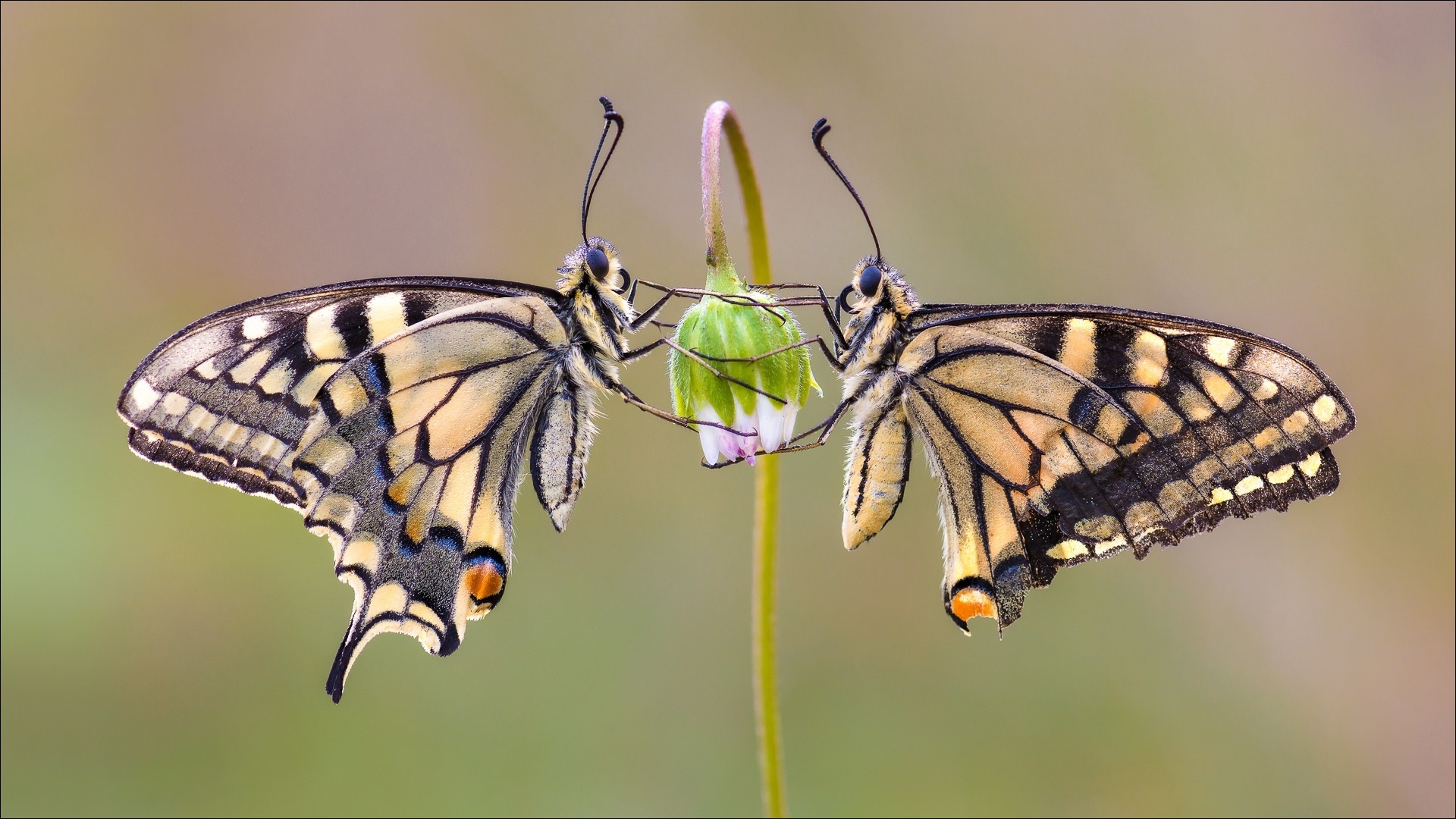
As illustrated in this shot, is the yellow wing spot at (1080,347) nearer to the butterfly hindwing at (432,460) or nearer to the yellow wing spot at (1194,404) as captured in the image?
the yellow wing spot at (1194,404)

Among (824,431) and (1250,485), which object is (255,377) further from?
(1250,485)

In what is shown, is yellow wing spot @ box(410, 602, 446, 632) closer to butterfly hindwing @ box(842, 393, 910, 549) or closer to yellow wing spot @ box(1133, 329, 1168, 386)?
butterfly hindwing @ box(842, 393, 910, 549)

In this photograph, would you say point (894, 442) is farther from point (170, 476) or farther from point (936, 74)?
point (936, 74)

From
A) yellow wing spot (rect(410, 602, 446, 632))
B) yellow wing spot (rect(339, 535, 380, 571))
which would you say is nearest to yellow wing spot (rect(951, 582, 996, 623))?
yellow wing spot (rect(410, 602, 446, 632))

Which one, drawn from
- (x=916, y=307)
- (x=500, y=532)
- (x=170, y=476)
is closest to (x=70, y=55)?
(x=170, y=476)

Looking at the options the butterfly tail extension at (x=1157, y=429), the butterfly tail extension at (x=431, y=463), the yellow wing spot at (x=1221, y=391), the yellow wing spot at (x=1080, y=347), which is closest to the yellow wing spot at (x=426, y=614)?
the butterfly tail extension at (x=431, y=463)

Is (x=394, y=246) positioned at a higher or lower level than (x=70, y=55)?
lower
